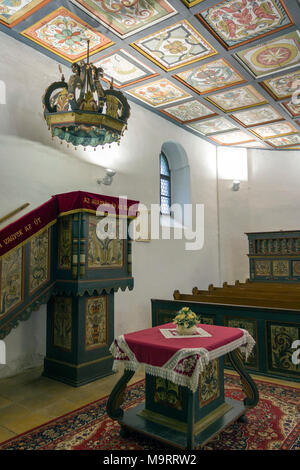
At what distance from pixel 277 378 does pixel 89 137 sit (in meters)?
4.29

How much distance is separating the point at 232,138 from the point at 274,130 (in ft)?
3.81

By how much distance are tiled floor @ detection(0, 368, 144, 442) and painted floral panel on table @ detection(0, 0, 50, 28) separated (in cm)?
491

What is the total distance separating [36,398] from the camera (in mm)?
Result: 3963

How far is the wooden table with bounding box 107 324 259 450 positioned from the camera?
2699 mm

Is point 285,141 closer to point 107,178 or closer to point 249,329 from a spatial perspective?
point 107,178

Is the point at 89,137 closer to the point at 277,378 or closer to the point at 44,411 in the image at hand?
the point at 44,411

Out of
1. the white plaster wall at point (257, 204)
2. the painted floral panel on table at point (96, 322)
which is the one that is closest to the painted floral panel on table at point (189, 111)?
the white plaster wall at point (257, 204)

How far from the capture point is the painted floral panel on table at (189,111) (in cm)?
778

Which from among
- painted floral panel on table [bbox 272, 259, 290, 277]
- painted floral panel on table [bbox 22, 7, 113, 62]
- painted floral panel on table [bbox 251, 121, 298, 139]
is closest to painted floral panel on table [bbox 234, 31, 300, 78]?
painted floral panel on table [bbox 22, 7, 113, 62]

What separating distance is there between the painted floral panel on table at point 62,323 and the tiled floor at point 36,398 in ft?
1.60

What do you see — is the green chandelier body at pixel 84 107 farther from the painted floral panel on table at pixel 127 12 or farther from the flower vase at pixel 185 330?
the flower vase at pixel 185 330

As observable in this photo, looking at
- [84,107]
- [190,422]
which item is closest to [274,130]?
[84,107]
